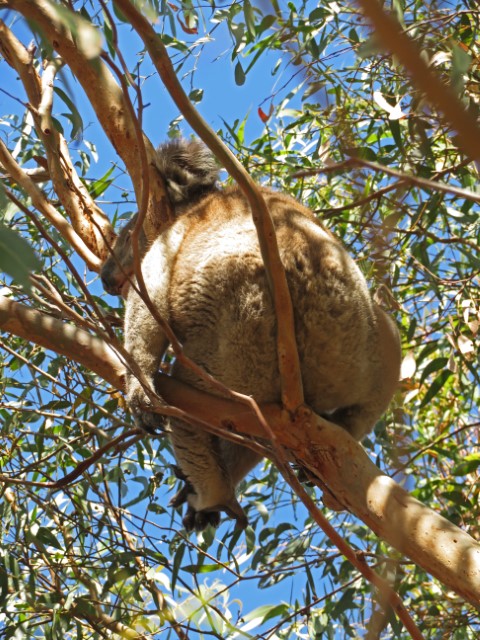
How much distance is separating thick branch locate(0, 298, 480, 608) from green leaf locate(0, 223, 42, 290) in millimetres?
988

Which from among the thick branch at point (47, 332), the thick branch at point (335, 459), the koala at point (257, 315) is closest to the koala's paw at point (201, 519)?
the koala at point (257, 315)

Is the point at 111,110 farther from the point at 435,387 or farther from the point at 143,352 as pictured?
the point at 435,387

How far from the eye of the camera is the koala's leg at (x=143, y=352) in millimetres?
2291

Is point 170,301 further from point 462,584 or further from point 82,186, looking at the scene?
point 462,584

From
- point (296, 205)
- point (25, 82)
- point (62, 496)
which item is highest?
point (25, 82)

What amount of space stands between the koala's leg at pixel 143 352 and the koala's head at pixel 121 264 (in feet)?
0.96

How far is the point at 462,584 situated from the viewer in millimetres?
1674

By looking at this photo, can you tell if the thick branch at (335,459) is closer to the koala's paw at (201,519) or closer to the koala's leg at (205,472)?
the koala's leg at (205,472)

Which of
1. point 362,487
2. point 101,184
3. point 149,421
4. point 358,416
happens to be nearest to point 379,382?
point 358,416

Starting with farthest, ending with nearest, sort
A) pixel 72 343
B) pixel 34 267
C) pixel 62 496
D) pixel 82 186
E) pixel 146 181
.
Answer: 1. pixel 62 496
2. pixel 82 186
3. pixel 72 343
4. pixel 146 181
5. pixel 34 267

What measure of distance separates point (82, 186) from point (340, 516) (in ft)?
7.47

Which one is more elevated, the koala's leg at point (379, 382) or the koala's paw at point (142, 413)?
the koala's paw at point (142, 413)

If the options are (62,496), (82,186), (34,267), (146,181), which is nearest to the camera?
(34,267)

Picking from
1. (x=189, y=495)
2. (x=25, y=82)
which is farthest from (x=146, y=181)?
(x=25, y=82)
